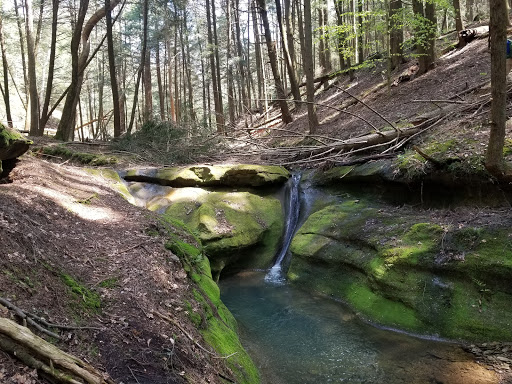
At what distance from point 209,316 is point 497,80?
212 inches

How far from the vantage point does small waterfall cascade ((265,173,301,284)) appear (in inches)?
389

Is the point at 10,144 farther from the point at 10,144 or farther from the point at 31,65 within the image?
the point at 31,65

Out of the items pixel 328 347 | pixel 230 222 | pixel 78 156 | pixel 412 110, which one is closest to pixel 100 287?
pixel 328 347

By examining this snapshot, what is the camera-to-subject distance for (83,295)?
12.0ft

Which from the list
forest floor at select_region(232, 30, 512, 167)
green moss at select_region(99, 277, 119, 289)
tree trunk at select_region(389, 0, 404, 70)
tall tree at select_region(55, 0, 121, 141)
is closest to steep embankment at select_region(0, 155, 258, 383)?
green moss at select_region(99, 277, 119, 289)

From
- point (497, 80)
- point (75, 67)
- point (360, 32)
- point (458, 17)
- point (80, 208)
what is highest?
point (458, 17)

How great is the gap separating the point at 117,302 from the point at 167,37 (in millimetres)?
23106

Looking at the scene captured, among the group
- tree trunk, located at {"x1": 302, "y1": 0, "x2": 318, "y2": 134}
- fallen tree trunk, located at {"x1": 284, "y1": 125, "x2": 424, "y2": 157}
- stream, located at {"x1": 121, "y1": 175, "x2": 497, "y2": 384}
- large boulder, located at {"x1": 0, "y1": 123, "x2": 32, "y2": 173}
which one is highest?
tree trunk, located at {"x1": 302, "y1": 0, "x2": 318, "y2": 134}

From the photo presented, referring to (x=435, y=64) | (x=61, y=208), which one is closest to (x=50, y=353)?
(x=61, y=208)

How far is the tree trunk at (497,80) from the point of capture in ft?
17.3

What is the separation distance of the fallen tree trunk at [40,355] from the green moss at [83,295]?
103 centimetres

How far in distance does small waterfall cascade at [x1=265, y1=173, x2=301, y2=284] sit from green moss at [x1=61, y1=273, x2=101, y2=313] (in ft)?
20.4

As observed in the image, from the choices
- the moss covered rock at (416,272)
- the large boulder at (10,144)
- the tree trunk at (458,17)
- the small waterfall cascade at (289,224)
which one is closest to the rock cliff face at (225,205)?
the small waterfall cascade at (289,224)

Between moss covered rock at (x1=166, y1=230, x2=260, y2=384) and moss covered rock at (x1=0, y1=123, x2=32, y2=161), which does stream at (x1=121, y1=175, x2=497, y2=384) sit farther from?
moss covered rock at (x1=0, y1=123, x2=32, y2=161)
